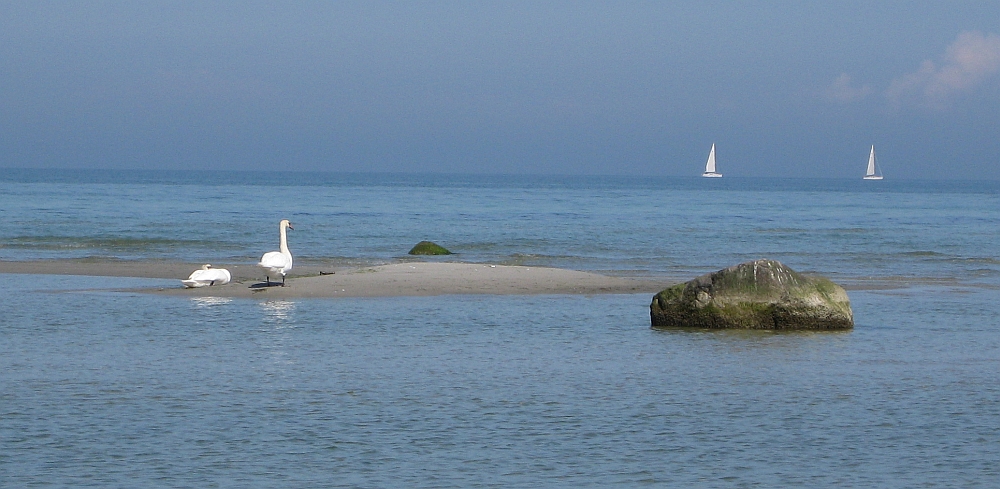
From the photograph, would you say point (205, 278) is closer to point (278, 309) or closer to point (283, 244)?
point (283, 244)

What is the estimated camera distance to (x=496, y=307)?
18.4 m

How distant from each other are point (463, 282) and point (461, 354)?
8053 mm

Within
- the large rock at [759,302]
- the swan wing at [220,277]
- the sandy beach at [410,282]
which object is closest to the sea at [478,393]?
the large rock at [759,302]

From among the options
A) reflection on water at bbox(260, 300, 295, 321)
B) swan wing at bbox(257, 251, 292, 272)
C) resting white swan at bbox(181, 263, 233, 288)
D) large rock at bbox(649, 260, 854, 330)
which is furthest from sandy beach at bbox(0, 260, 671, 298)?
large rock at bbox(649, 260, 854, 330)

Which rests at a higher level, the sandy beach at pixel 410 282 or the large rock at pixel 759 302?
the large rock at pixel 759 302

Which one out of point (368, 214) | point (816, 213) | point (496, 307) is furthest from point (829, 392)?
point (816, 213)

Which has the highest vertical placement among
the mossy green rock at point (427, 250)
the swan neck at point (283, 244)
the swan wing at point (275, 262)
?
the swan neck at point (283, 244)

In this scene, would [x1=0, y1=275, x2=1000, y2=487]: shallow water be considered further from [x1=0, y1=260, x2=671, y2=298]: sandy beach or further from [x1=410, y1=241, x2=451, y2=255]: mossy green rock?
[x1=410, y1=241, x2=451, y2=255]: mossy green rock

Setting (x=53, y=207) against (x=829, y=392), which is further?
(x=53, y=207)

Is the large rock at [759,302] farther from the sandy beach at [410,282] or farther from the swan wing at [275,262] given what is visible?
the swan wing at [275,262]

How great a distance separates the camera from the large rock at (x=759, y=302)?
15586 millimetres

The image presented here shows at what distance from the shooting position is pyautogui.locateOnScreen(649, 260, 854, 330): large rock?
15586 millimetres

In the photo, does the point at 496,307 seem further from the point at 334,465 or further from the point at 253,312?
the point at 334,465

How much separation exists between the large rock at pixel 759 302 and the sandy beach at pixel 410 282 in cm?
507
